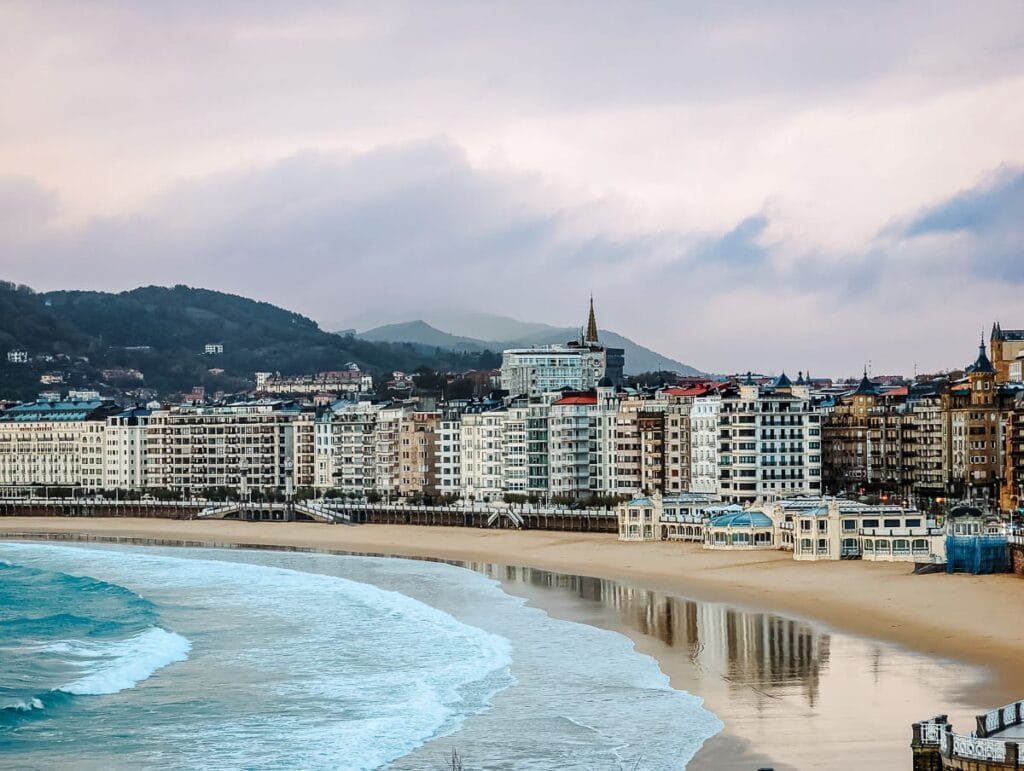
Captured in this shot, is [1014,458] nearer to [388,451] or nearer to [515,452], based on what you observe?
[515,452]

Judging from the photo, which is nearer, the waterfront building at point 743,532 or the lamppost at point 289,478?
the waterfront building at point 743,532

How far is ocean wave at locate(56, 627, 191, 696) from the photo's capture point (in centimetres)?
4216

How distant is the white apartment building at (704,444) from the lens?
95312 mm

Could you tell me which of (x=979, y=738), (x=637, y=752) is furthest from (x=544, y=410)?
(x=979, y=738)

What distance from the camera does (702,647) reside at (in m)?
44.3

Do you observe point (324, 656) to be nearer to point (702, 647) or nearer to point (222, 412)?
point (702, 647)

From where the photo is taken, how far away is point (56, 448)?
150 m

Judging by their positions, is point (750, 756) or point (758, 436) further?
point (758, 436)

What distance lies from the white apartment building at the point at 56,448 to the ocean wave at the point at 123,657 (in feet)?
324

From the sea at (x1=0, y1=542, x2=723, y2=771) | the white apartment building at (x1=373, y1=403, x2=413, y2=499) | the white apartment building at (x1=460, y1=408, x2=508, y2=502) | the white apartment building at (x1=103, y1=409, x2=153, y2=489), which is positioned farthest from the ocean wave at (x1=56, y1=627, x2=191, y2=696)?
the white apartment building at (x1=103, y1=409, x2=153, y2=489)

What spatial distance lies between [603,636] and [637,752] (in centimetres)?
1627

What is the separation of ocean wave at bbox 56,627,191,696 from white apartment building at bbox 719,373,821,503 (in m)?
48.3

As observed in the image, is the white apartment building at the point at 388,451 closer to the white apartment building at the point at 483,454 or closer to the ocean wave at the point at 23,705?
the white apartment building at the point at 483,454

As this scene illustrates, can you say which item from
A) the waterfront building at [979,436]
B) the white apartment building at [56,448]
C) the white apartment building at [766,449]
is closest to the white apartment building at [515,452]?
the white apartment building at [766,449]
